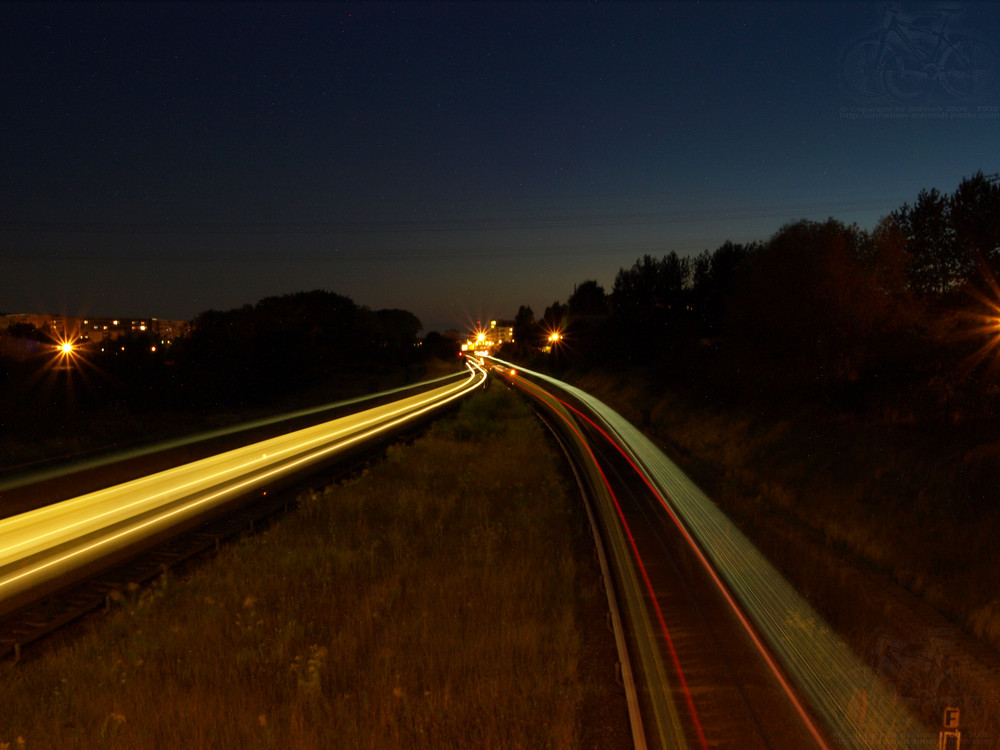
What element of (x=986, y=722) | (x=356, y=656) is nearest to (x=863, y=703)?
(x=986, y=722)

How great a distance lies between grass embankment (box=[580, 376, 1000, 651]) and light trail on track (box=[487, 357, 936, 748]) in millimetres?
1035

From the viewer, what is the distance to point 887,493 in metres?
12.9

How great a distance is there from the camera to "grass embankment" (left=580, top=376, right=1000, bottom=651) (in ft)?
30.3

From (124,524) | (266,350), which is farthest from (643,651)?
(266,350)

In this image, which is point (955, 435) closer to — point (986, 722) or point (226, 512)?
point (986, 722)

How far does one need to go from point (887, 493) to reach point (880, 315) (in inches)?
346

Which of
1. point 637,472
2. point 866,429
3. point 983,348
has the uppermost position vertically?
point 983,348

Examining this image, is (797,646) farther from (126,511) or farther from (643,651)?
(126,511)

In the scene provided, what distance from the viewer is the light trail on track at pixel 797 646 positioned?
5340 mm

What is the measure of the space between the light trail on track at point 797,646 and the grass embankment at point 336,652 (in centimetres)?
159

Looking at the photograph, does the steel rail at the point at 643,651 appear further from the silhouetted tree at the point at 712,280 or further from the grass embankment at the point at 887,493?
the silhouetted tree at the point at 712,280

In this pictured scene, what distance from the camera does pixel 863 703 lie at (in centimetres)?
569

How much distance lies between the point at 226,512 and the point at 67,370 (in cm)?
2665

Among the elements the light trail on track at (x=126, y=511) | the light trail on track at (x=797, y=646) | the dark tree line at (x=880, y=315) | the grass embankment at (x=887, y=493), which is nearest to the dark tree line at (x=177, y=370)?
the light trail on track at (x=126, y=511)
